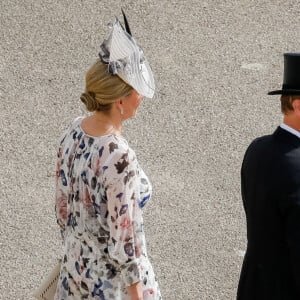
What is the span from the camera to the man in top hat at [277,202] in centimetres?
374

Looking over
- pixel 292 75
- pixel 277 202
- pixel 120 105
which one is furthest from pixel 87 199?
pixel 292 75

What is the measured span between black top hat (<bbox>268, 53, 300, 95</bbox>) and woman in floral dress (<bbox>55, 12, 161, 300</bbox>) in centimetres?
61

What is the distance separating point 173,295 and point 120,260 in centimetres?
176

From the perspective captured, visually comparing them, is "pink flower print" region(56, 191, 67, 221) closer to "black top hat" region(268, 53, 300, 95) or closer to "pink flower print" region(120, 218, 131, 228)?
"pink flower print" region(120, 218, 131, 228)

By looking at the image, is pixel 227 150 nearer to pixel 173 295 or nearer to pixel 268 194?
pixel 173 295

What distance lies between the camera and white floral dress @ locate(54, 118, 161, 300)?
3.88m

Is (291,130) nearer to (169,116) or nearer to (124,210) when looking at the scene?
(124,210)

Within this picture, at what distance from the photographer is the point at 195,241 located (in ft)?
19.6

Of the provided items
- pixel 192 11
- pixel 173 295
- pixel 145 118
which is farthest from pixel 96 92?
pixel 192 11

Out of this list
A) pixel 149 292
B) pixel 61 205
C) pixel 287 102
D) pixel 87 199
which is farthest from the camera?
pixel 61 205

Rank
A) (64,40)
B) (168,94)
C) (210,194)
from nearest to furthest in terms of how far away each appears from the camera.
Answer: (210,194), (168,94), (64,40)

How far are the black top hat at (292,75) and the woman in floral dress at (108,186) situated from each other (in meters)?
0.61

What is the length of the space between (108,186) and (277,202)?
0.72 meters

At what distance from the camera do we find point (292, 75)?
3934 millimetres
